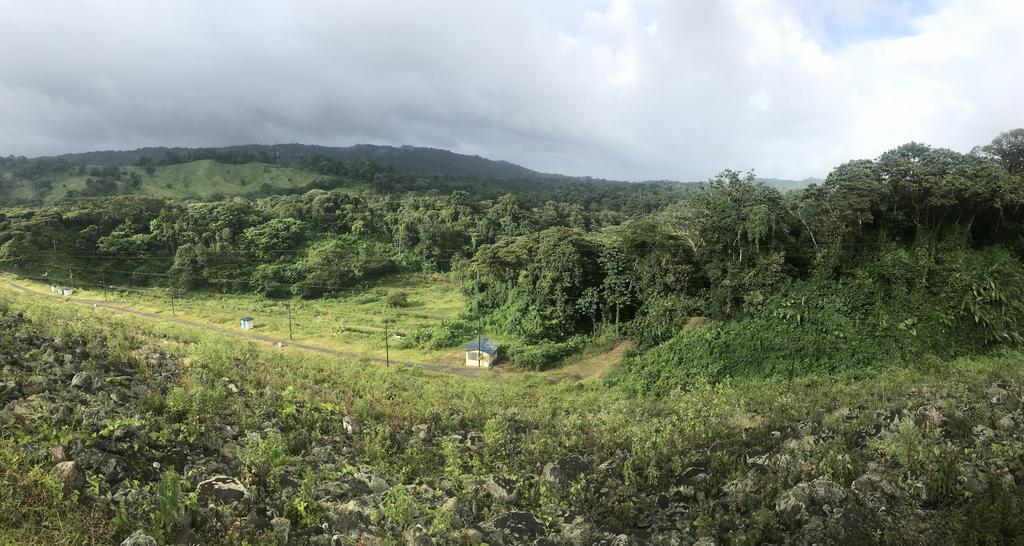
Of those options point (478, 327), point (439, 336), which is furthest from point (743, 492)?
point (478, 327)

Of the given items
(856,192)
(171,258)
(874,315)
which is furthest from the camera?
(171,258)

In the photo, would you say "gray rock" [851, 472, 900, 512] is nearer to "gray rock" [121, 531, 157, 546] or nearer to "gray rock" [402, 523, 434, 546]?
"gray rock" [402, 523, 434, 546]

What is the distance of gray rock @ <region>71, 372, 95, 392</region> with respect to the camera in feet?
28.9

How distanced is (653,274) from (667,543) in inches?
885

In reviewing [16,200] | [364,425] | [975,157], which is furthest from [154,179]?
[975,157]

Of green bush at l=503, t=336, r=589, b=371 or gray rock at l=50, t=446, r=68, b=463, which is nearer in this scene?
gray rock at l=50, t=446, r=68, b=463

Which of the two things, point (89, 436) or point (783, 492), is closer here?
point (89, 436)

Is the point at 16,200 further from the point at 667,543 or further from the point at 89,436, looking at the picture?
the point at 667,543

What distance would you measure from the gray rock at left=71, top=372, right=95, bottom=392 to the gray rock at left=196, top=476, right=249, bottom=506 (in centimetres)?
439

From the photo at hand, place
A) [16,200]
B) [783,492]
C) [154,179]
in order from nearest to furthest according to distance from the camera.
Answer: [783,492] < [16,200] < [154,179]

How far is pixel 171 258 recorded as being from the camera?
55.5m

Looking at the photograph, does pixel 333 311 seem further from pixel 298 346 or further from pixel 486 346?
pixel 486 346

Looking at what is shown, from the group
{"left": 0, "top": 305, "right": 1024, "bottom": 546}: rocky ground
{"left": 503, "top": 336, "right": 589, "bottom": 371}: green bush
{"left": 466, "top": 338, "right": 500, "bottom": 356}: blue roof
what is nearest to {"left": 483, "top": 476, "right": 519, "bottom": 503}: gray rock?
{"left": 0, "top": 305, "right": 1024, "bottom": 546}: rocky ground

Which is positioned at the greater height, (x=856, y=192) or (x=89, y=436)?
(x=856, y=192)
